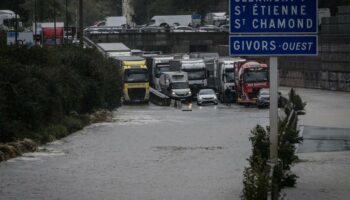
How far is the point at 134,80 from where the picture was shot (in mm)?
80188

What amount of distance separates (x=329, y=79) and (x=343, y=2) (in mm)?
23720

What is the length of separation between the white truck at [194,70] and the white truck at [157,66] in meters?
2.37

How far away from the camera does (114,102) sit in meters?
67.4

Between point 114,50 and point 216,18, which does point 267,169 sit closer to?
point 114,50

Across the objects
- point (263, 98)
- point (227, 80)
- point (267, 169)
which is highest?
point (267, 169)

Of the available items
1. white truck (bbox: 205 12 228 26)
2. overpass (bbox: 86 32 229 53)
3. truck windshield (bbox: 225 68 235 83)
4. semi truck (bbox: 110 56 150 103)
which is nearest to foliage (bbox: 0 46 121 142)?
semi truck (bbox: 110 56 150 103)

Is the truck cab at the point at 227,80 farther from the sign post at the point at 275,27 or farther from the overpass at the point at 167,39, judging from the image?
the sign post at the point at 275,27

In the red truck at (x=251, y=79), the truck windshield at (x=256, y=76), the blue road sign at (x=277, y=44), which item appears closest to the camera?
the blue road sign at (x=277, y=44)

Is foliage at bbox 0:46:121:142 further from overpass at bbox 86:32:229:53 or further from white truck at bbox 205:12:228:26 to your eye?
white truck at bbox 205:12:228:26

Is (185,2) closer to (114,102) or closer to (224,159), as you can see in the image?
(114,102)

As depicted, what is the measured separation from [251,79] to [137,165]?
50504 millimetres

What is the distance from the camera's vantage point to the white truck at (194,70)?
8506 centimetres

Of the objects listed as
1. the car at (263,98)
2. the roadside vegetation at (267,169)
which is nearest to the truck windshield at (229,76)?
the car at (263,98)

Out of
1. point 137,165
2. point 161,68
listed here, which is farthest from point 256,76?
point 137,165
